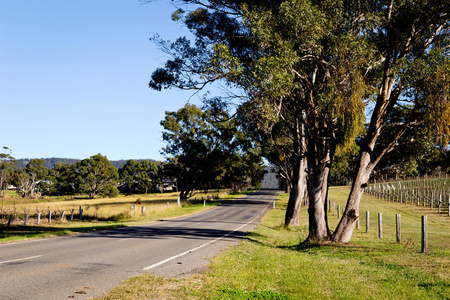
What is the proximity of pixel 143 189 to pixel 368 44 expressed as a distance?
10977cm

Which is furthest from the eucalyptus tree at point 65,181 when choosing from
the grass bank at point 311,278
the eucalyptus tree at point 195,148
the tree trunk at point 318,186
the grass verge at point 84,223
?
the grass bank at point 311,278

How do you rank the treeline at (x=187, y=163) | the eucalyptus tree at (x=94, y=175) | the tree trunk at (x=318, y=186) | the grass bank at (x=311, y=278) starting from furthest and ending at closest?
the eucalyptus tree at (x=94, y=175)
the treeline at (x=187, y=163)
the tree trunk at (x=318, y=186)
the grass bank at (x=311, y=278)

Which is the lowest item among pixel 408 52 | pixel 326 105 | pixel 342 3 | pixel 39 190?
pixel 39 190

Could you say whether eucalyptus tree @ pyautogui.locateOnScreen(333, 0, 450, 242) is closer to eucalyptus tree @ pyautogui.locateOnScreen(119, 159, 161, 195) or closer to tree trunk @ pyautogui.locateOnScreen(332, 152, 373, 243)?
tree trunk @ pyautogui.locateOnScreen(332, 152, 373, 243)

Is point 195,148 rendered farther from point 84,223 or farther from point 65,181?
point 65,181

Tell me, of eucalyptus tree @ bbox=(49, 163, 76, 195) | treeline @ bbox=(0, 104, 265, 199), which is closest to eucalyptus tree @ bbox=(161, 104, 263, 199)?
treeline @ bbox=(0, 104, 265, 199)

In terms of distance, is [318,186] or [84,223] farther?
[84,223]

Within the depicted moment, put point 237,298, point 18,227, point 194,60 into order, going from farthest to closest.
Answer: point 18,227 < point 194,60 < point 237,298

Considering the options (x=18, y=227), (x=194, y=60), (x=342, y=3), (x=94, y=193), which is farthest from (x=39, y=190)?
(x=342, y=3)

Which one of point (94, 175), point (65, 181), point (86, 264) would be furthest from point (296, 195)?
point (65, 181)

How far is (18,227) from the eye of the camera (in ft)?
68.9

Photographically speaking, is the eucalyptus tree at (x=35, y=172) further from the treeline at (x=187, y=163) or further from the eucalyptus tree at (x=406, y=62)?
the eucalyptus tree at (x=406, y=62)

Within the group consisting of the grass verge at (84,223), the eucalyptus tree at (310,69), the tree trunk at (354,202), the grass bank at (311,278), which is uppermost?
the eucalyptus tree at (310,69)

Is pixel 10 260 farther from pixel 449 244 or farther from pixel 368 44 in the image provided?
pixel 449 244
